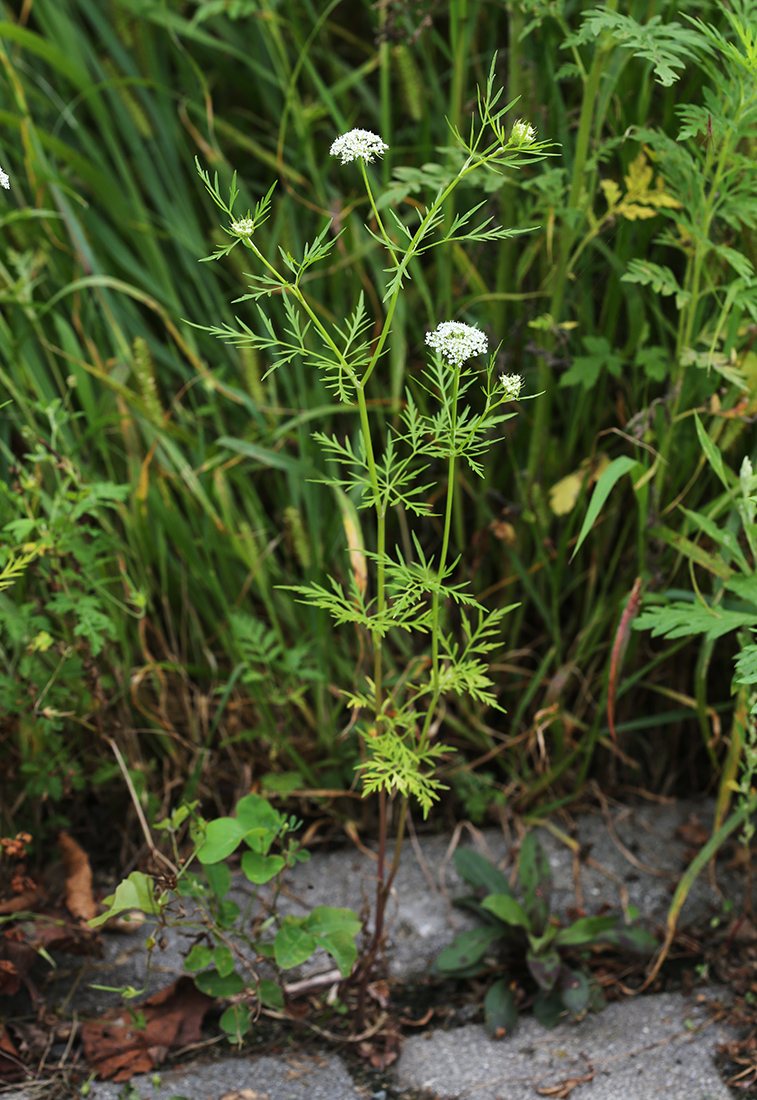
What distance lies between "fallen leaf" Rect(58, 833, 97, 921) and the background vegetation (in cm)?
5

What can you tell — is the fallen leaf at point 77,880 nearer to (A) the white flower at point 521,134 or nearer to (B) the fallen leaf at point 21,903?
(B) the fallen leaf at point 21,903

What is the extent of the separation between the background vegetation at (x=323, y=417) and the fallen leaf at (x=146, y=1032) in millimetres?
366

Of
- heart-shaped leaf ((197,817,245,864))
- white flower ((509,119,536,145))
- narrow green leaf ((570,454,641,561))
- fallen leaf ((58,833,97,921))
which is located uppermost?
white flower ((509,119,536,145))

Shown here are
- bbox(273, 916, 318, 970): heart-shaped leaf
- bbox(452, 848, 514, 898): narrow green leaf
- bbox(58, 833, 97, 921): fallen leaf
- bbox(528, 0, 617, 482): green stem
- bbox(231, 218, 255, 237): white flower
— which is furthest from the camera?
bbox(452, 848, 514, 898): narrow green leaf

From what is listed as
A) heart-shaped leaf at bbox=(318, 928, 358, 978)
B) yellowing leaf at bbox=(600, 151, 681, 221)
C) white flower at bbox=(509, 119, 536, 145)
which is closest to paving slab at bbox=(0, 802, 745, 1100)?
heart-shaped leaf at bbox=(318, 928, 358, 978)

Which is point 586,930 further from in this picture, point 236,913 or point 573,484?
point 573,484

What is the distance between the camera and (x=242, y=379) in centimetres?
220

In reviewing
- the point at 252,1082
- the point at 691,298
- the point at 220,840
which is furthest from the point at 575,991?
the point at 691,298

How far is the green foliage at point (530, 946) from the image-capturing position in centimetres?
156

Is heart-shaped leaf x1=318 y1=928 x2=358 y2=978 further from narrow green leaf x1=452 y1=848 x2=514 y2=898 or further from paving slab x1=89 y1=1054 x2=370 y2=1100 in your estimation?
narrow green leaf x1=452 y1=848 x2=514 y2=898

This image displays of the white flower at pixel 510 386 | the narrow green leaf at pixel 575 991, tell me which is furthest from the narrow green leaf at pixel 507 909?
the white flower at pixel 510 386

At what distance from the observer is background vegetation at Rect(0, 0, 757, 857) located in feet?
5.26

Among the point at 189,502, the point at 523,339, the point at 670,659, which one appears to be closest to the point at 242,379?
the point at 189,502

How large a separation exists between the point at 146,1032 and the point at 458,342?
1221 millimetres
